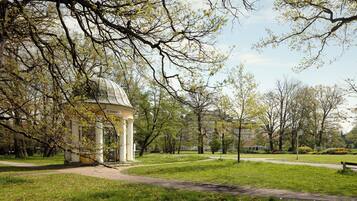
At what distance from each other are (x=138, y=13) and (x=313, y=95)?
2329 inches

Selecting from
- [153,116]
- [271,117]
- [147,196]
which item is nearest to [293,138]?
[271,117]

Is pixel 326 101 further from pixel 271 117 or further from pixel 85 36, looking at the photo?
pixel 85 36

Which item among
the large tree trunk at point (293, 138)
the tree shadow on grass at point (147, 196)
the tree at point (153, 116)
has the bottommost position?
the large tree trunk at point (293, 138)

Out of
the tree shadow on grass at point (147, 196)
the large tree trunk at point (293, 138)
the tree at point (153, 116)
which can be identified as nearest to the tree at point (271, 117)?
the large tree trunk at point (293, 138)

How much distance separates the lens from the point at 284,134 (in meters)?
63.1

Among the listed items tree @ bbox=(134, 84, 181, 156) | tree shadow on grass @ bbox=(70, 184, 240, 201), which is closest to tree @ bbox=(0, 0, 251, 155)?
tree shadow on grass @ bbox=(70, 184, 240, 201)

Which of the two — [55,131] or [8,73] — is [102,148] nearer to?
[55,131]

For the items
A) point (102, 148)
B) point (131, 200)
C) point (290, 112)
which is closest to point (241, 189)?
point (131, 200)

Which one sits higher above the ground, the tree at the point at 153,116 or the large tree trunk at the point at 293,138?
the tree at the point at 153,116

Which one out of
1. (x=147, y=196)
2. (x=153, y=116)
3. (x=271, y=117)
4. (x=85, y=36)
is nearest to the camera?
(x=85, y=36)

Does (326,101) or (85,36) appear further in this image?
(326,101)

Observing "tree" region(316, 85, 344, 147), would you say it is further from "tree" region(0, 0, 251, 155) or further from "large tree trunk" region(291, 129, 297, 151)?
"tree" region(0, 0, 251, 155)

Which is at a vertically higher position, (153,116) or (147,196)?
(153,116)

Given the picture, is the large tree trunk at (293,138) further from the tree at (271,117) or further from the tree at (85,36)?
the tree at (85,36)
